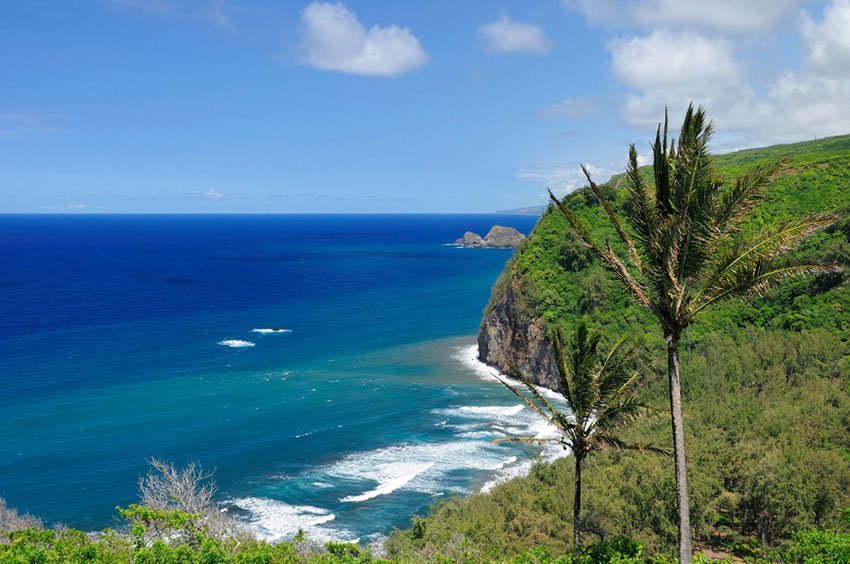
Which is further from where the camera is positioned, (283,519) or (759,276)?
(283,519)

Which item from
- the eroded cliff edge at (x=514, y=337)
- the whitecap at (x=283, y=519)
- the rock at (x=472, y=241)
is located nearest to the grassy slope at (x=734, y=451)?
the whitecap at (x=283, y=519)

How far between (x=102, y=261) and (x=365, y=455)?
130207 mm

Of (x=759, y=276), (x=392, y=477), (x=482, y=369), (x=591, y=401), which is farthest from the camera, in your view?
(x=482, y=369)

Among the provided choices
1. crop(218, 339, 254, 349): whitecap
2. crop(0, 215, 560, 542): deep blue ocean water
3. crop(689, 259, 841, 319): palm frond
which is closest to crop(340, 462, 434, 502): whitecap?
crop(0, 215, 560, 542): deep blue ocean water

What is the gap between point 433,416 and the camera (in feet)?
140

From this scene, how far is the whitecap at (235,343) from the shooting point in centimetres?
6321

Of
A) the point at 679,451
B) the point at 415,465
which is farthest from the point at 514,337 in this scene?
the point at 679,451

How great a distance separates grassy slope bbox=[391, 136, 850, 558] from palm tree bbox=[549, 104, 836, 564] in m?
1.09

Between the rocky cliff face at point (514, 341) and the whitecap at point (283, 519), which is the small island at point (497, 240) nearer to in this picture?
the rocky cliff face at point (514, 341)

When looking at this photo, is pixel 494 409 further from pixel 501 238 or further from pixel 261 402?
pixel 501 238

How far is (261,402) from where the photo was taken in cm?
4628

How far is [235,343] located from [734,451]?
170 ft

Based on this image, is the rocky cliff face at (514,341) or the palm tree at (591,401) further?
the rocky cliff face at (514,341)

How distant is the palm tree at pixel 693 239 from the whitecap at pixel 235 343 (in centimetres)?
5736
